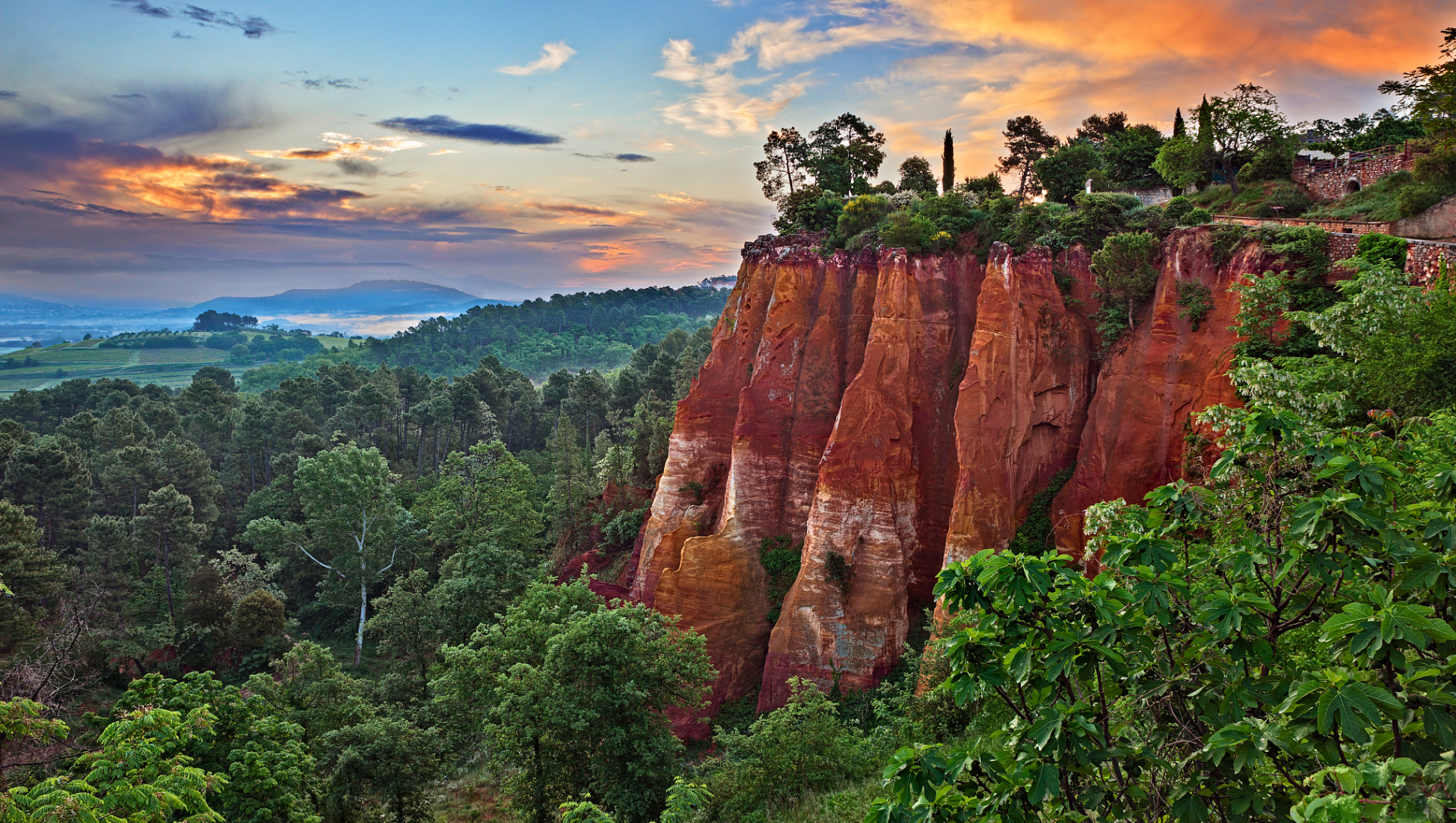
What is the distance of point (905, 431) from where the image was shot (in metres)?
26.0

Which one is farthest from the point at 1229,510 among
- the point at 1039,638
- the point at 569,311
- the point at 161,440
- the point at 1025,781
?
the point at 569,311

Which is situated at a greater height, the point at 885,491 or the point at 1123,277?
the point at 1123,277

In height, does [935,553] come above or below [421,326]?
below

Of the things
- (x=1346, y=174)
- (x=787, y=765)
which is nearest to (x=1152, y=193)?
(x=1346, y=174)

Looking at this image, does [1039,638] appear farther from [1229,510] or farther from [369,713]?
[369,713]

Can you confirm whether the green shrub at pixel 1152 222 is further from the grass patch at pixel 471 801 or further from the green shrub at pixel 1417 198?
the grass patch at pixel 471 801

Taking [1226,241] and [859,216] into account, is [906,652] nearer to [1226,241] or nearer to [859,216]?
[1226,241]

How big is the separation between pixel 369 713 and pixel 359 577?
25706mm

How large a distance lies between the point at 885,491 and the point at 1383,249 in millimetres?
14862

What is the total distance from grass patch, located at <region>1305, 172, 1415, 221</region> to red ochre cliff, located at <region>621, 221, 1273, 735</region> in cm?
930

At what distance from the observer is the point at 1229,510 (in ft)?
25.6

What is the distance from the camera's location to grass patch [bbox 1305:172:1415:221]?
80.4 ft

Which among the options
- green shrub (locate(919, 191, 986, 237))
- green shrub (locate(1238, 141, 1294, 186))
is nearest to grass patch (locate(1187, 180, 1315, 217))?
green shrub (locate(1238, 141, 1294, 186))

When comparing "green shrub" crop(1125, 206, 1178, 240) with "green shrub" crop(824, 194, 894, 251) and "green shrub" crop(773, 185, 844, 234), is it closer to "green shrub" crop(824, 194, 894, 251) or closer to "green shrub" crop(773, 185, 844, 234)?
"green shrub" crop(824, 194, 894, 251)
